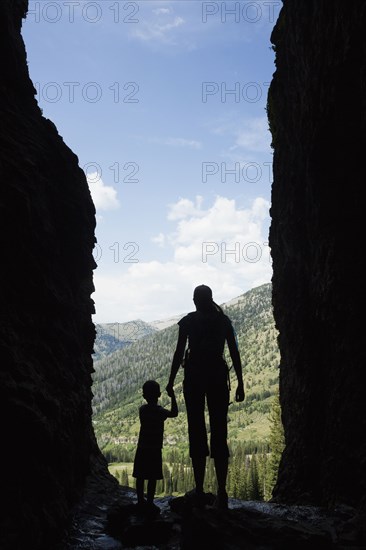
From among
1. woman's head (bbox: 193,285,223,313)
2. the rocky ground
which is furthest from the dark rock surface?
woman's head (bbox: 193,285,223,313)

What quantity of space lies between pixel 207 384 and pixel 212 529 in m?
2.34

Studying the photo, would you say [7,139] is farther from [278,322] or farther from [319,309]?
[278,322]

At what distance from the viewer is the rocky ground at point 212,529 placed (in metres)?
5.82

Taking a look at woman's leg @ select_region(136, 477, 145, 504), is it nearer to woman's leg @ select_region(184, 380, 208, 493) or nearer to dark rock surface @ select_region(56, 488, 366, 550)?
dark rock surface @ select_region(56, 488, 366, 550)

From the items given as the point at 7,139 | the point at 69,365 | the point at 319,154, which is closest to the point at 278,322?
the point at 319,154

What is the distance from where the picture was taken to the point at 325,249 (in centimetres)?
1236

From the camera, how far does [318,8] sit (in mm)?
11125

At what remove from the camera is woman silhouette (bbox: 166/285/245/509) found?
747 cm

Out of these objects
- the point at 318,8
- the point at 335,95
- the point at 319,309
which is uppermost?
the point at 318,8

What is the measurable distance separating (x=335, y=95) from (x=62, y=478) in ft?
37.5

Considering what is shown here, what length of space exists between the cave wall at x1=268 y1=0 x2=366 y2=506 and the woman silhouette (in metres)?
3.98

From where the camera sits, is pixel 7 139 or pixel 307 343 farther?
pixel 307 343

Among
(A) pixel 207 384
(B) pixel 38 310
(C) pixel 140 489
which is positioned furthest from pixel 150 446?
(B) pixel 38 310

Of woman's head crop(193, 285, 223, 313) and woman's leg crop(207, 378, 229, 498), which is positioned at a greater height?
woman's head crop(193, 285, 223, 313)
